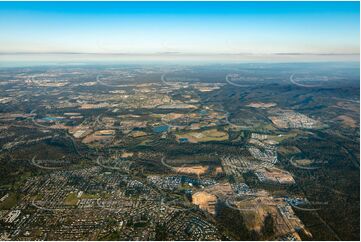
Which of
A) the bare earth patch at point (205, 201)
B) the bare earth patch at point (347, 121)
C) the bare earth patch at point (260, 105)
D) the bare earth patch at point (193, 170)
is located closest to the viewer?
the bare earth patch at point (205, 201)

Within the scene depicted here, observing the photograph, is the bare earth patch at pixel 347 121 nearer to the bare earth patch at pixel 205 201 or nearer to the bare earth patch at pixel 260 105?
the bare earth patch at pixel 260 105

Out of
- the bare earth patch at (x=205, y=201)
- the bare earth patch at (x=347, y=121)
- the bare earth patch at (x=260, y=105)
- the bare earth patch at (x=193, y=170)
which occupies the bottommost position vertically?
the bare earth patch at (x=260, y=105)

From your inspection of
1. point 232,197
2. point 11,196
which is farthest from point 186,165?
point 11,196

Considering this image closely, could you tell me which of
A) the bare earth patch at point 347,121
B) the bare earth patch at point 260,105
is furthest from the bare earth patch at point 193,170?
the bare earth patch at point 260,105

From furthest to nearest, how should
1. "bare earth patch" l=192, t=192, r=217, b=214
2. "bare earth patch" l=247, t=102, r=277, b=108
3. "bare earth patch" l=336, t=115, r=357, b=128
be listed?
"bare earth patch" l=247, t=102, r=277, b=108
"bare earth patch" l=336, t=115, r=357, b=128
"bare earth patch" l=192, t=192, r=217, b=214

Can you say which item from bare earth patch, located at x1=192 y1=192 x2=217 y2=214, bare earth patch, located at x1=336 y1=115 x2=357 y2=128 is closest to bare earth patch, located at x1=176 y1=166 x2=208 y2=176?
bare earth patch, located at x1=192 y1=192 x2=217 y2=214

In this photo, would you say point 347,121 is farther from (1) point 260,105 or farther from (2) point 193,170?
(2) point 193,170

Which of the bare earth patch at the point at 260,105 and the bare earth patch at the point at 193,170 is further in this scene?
the bare earth patch at the point at 260,105

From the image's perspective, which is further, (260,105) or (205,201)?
(260,105)

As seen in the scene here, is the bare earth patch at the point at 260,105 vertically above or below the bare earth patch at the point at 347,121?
below

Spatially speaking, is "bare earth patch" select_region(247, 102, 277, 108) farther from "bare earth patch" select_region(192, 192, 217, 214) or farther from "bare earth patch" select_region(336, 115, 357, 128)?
"bare earth patch" select_region(192, 192, 217, 214)

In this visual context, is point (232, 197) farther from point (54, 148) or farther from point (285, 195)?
point (54, 148)

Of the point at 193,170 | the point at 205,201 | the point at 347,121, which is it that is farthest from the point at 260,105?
the point at 205,201
